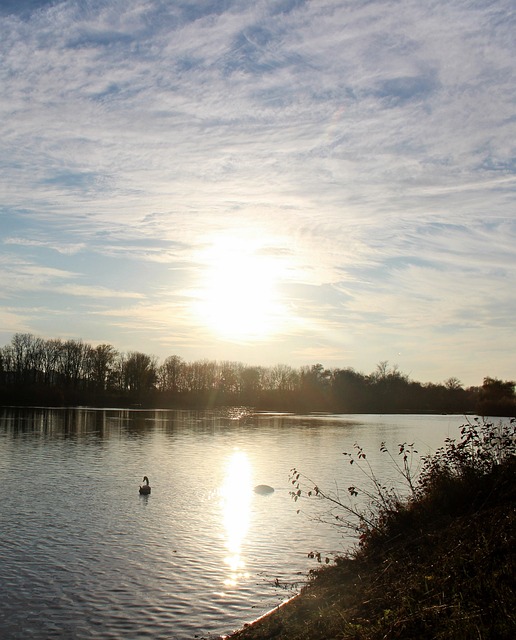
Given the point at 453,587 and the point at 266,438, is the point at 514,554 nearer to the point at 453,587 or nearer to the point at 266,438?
the point at 453,587

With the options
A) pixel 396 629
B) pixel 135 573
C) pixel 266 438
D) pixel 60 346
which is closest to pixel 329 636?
pixel 396 629

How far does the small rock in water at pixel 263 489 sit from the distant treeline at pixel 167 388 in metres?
91.3

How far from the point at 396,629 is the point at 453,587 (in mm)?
1151

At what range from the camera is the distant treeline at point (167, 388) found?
122 m

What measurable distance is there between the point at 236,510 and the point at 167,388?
13241 cm

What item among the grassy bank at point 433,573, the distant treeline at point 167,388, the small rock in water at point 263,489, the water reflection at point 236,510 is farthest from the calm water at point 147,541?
the distant treeline at point 167,388

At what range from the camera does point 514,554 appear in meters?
8.29

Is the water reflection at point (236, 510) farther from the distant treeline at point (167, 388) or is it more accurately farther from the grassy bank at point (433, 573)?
the distant treeline at point (167, 388)

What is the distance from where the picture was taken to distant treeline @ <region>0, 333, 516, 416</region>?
122356 millimetres

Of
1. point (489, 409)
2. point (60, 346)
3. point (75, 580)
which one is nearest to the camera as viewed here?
point (75, 580)

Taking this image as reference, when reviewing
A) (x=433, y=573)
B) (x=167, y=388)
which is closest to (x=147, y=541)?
(x=433, y=573)

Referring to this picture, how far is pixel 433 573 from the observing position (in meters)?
9.31

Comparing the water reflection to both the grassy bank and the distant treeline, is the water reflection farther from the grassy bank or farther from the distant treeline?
the distant treeline

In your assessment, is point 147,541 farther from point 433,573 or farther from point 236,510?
point 433,573
